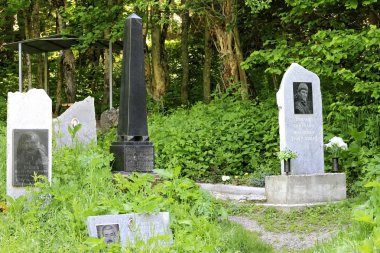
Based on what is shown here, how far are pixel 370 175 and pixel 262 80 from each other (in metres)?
11.3

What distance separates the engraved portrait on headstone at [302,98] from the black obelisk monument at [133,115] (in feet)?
8.65

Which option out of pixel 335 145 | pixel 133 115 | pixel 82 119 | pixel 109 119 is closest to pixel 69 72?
pixel 109 119

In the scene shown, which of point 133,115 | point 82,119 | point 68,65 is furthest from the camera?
point 68,65

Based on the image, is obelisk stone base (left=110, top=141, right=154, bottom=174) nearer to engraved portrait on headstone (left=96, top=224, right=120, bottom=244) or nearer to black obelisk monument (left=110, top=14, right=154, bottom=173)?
black obelisk monument (left=110, top=14, right=154, bottom=173)

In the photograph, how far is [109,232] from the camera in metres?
6.43

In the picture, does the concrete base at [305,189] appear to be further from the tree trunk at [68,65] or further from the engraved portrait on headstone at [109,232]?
the tree trunk at [68,65]

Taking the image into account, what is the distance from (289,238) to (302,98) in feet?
11.4

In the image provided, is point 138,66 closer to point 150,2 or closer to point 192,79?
point 150,2

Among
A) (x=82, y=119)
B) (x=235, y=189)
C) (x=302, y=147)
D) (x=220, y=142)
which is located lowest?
(x=235, y=189)

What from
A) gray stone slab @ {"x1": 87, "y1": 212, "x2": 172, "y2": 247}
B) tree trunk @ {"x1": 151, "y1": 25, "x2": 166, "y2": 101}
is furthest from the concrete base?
tree trunk @ {"x1": 151, "y1": 25, "x2": 166, "y2": 101}

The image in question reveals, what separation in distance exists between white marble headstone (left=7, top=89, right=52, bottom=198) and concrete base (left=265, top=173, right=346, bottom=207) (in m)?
3.86

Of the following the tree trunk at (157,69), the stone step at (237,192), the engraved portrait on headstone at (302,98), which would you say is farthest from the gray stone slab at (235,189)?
the tree trunk at (157,69)

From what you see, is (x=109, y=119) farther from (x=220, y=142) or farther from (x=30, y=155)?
(x=30, y=155)

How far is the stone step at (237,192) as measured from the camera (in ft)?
35.1
